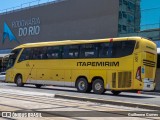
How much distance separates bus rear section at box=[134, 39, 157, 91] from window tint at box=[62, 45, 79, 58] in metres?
4.68

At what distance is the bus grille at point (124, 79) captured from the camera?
2134 cm

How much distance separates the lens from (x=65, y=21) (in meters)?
43.7

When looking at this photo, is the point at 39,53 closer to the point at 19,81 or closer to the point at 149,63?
the point at 19,81

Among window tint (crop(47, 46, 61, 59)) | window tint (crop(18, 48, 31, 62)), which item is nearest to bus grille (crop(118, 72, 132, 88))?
window tint (crop(47, 46, 61, 59))

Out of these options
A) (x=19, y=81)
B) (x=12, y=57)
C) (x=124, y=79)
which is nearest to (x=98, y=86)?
(x=124, y=79)

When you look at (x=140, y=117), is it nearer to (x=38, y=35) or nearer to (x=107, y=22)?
(x=107, y=22)

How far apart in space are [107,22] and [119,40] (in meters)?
16.7

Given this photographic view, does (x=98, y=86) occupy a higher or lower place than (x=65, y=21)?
lower

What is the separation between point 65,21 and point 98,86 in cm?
2172

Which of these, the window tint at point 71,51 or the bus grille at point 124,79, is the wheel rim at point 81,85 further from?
the bus grille at point 124,79

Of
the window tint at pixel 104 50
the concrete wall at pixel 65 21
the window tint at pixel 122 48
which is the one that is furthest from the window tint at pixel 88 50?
the concrete wall at pixel 65 21

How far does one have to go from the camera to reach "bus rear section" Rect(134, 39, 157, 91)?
21141 mm

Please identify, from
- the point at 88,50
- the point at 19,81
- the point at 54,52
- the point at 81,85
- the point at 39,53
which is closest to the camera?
the point at 88,50

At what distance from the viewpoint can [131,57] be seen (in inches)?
836
